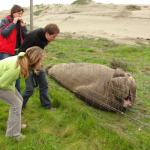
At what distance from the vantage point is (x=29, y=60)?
6188 mm

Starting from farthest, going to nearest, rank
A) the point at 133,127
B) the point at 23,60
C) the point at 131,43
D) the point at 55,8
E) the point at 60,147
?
1. the point at 55,8
2. the point at 131,43
3. the point at 133,127
4. the point at 60,147
5. the point at 23,60

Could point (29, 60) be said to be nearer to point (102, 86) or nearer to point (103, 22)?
point (102, 86)

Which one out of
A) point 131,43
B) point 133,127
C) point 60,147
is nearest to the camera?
point 60,147

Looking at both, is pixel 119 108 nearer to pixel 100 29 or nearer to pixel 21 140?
pixel 21 140

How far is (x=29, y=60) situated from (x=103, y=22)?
16.1m

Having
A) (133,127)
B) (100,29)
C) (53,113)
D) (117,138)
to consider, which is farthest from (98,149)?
(100,29)

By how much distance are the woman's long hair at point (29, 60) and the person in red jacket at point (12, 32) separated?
1.39 meters

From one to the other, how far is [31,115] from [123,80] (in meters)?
1.77

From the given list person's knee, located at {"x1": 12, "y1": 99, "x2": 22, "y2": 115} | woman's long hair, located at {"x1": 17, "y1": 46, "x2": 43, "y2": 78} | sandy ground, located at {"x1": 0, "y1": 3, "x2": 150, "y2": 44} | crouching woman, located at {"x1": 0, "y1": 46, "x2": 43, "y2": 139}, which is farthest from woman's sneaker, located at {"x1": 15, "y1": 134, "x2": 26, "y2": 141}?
sandy ground, located at {"x1": 0, "y1": 3, "x2": 150, "y2": 44}

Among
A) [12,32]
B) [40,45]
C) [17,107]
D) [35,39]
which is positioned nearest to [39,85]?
[40,45]

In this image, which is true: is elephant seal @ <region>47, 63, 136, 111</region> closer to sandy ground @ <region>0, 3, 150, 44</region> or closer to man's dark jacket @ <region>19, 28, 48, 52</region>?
man's dark jacket @ <region>19, 28, 48, 52</region>

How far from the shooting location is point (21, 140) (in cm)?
673

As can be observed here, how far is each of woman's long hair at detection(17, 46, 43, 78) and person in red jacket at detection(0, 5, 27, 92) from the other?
4.56 ft

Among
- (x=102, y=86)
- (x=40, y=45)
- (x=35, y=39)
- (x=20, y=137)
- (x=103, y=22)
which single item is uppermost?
(x=35, y=39)
